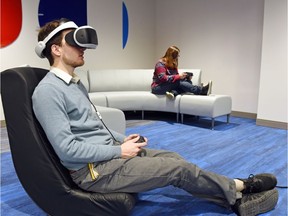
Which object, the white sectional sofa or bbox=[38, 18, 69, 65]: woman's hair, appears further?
the white sectional sofa

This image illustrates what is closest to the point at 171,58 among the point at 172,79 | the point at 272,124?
the point at 172,79

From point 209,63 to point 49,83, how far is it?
445 centimetres

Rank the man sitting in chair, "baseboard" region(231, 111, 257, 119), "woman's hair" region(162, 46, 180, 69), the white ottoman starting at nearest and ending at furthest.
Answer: the man sitting in chair, the white ottoman, "woman's hair" region(162, 46, 180, 69), "baseboard" region(231, 111, 257, 119)

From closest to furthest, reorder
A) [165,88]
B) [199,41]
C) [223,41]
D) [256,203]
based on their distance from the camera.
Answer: [256,203] < [165,88] < [223,41] < [199,41]

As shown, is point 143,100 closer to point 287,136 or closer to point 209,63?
point 209,63

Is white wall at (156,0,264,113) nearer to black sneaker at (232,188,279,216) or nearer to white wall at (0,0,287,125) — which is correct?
white wall at (0,0,287,125)

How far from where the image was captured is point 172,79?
14.6 ft

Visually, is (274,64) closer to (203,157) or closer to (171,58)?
(171,58)

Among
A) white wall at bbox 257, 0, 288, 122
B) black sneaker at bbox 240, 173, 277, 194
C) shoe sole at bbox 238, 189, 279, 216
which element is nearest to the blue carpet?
shoe sole at bbox 238, 189, 279, 216

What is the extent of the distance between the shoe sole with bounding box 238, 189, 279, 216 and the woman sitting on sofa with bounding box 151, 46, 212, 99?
108 inches

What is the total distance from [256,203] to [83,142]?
1.14 meters

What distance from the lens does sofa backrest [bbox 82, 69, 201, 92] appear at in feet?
16.6

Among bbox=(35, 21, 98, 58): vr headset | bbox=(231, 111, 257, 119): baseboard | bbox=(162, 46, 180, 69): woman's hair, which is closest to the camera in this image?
bbox=(35, 21, 98, 58): vr headset

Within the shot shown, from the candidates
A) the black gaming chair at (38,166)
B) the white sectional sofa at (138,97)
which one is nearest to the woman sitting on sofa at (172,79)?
the white sectional sofa at (138,97)
